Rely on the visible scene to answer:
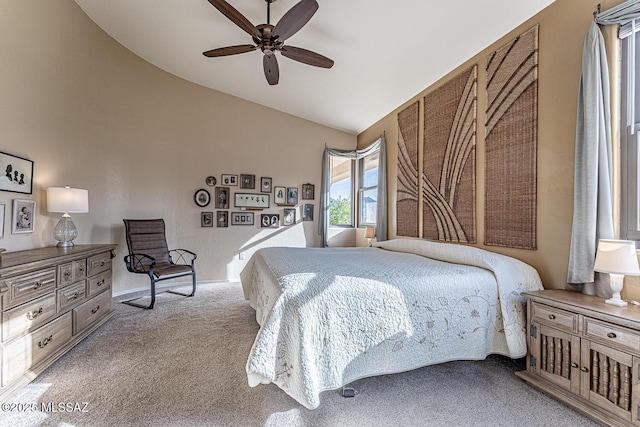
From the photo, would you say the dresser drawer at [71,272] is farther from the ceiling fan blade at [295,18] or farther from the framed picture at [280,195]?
the framed picture at [280,195]

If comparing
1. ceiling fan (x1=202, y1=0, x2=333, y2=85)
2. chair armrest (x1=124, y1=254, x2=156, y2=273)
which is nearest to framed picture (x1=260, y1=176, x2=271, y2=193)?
chair armrest (x1=124, y1=254, x2=156, y2=273)

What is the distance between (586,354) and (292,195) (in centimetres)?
434

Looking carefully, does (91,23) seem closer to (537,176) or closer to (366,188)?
(366,188)

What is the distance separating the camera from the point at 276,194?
5.27 meters

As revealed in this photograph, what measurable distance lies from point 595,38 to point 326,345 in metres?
2.57

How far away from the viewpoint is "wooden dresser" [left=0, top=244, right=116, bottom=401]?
1.80 metres

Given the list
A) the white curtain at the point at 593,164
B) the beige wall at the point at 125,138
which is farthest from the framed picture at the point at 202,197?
the white curtain at the point at 593,164

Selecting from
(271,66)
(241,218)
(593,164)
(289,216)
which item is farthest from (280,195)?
(593,164)

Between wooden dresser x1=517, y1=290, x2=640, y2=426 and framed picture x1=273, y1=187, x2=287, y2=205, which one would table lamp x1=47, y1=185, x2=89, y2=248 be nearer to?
framed picture x1=273, y1=187, x2=287, y2=205

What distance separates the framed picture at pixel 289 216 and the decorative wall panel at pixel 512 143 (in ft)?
10.7

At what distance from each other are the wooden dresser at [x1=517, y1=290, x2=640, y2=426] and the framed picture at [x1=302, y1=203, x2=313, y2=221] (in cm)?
385

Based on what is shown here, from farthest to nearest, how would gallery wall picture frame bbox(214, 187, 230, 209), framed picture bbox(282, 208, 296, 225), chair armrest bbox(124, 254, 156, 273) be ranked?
framed picture bbox(282, 208, 296, 225) → gallery wall picture frame bbox(214, 187, 230, 209) → chair armrest bbox(124, 254, 156, 273)

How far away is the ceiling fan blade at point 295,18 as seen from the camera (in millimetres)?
2092

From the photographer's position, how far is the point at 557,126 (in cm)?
227
